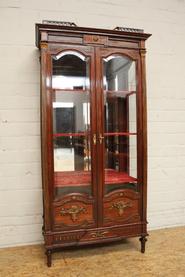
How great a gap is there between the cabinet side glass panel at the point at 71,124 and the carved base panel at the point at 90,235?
1.20 ft

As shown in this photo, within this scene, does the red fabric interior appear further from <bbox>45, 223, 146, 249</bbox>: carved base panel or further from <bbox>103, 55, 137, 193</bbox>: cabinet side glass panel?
<bbox>45, 223, 146, 249</bbox>: carved base panel

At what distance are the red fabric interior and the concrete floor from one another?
72cm

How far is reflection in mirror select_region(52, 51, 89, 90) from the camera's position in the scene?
8.22ft

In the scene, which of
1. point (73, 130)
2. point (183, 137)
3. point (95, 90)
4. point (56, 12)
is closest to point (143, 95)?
point (95, 90)

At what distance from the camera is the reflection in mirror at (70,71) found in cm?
251

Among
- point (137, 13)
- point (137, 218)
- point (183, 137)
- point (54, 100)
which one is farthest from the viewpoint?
point (183, 137)

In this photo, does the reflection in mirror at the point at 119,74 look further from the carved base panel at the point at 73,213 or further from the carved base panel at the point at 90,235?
the carved base panel at the point at 90,235

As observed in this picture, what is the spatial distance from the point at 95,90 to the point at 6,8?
1.32m

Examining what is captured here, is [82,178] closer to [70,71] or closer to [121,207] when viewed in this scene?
[121,207]

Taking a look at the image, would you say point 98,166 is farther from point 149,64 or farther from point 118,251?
point 149,64

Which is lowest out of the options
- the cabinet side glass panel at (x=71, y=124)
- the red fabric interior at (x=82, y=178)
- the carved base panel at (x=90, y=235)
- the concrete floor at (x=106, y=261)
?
the concrete floor at (x=106, y=261)

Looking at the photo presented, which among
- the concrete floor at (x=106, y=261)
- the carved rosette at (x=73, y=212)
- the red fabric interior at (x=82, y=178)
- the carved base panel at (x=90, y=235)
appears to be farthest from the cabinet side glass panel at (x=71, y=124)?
the concrete floor at (x=106, y=261)

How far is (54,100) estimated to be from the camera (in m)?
2.51

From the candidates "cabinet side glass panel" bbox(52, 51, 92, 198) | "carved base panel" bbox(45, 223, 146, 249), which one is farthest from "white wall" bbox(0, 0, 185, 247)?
"carved base panel" bbox(45, 223, 146, 249)
